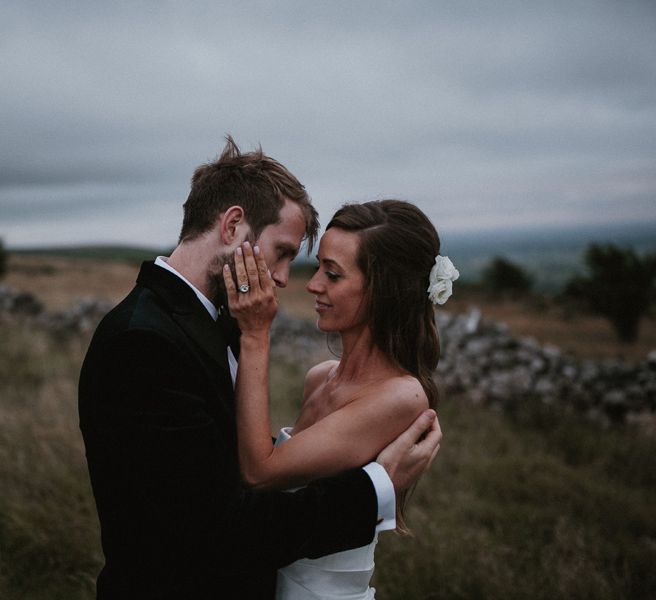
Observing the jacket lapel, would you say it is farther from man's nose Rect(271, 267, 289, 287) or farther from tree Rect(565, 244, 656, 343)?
tree Rect(565, 244, 656, 343)

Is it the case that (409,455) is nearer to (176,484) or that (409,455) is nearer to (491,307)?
(176,484)

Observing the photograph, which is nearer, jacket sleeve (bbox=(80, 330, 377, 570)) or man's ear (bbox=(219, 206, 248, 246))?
jacket sleeve (bbox=(80, 330, 377, 570))

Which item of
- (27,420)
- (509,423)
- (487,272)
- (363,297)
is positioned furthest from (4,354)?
(487,272)

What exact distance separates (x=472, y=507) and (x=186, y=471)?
4.32 metres

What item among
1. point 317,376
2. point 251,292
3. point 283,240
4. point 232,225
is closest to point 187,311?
point 251,292

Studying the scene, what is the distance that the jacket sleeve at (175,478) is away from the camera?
1.98m

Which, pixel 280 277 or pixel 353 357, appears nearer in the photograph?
pixel 280 277

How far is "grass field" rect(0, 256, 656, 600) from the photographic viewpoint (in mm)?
4156

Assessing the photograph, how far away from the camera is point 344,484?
7.45 feet

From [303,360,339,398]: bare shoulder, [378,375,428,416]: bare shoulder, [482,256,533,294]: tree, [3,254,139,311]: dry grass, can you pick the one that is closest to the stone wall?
[303,360,339,398]: bare shoulder

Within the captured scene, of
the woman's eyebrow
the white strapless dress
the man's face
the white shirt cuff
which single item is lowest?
the white strapless dress

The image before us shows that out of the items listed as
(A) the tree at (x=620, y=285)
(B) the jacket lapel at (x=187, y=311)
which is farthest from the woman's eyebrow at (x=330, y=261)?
(A) the tree at (x=620, y=285)

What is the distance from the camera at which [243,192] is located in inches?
104

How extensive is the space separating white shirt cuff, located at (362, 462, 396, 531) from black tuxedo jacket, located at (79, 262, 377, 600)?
0.04 m
